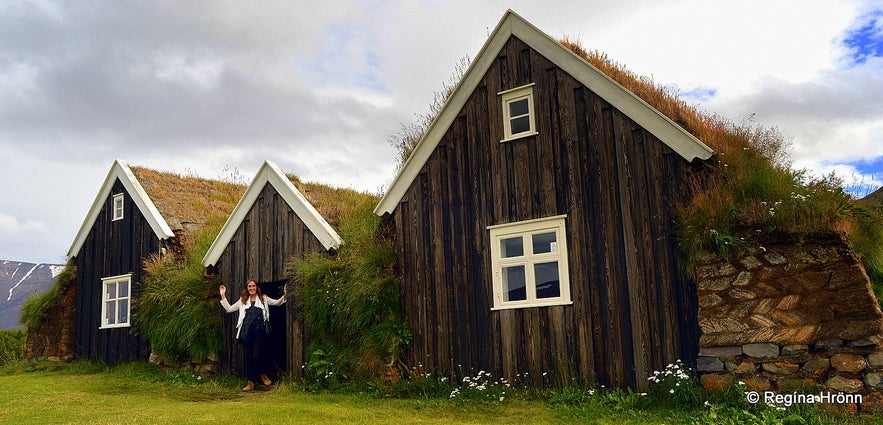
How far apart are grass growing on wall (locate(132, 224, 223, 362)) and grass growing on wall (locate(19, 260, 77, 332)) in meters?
4.24

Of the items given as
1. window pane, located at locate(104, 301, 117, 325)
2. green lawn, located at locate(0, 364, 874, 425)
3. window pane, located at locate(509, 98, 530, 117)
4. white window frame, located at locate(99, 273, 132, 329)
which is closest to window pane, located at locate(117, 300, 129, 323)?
white window frame, located at locate(99, 273, 132, 329)

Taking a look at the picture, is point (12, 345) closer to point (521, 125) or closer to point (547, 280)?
point (521, 125)

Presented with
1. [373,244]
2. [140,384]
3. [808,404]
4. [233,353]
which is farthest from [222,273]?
[808,404]

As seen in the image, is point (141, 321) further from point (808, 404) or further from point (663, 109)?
point (808, 404)

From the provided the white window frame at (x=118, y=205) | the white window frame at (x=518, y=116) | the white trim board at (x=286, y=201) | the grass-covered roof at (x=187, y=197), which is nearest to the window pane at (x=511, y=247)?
the white window frame at (x=518, y=116)

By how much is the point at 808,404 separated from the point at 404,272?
6.43 m

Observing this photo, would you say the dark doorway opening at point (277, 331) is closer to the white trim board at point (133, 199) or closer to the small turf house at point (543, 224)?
the white trim board at point (133, 199)

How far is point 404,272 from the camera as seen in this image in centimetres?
1233

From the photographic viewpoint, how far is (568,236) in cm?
1058

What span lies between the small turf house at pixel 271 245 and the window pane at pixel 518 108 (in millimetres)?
3942

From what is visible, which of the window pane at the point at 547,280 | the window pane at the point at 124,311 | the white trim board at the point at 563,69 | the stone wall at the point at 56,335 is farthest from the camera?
the stone wall at the point at 56,335

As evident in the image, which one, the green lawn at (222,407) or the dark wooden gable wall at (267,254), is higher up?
the dark wooden gable wall at (267,254)

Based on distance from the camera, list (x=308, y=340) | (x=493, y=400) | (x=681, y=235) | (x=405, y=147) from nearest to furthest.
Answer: (x=681, y=235) → (x=493, y=400) → (x=308, y=340) → (x=405, y=147)

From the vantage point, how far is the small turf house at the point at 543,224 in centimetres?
977
